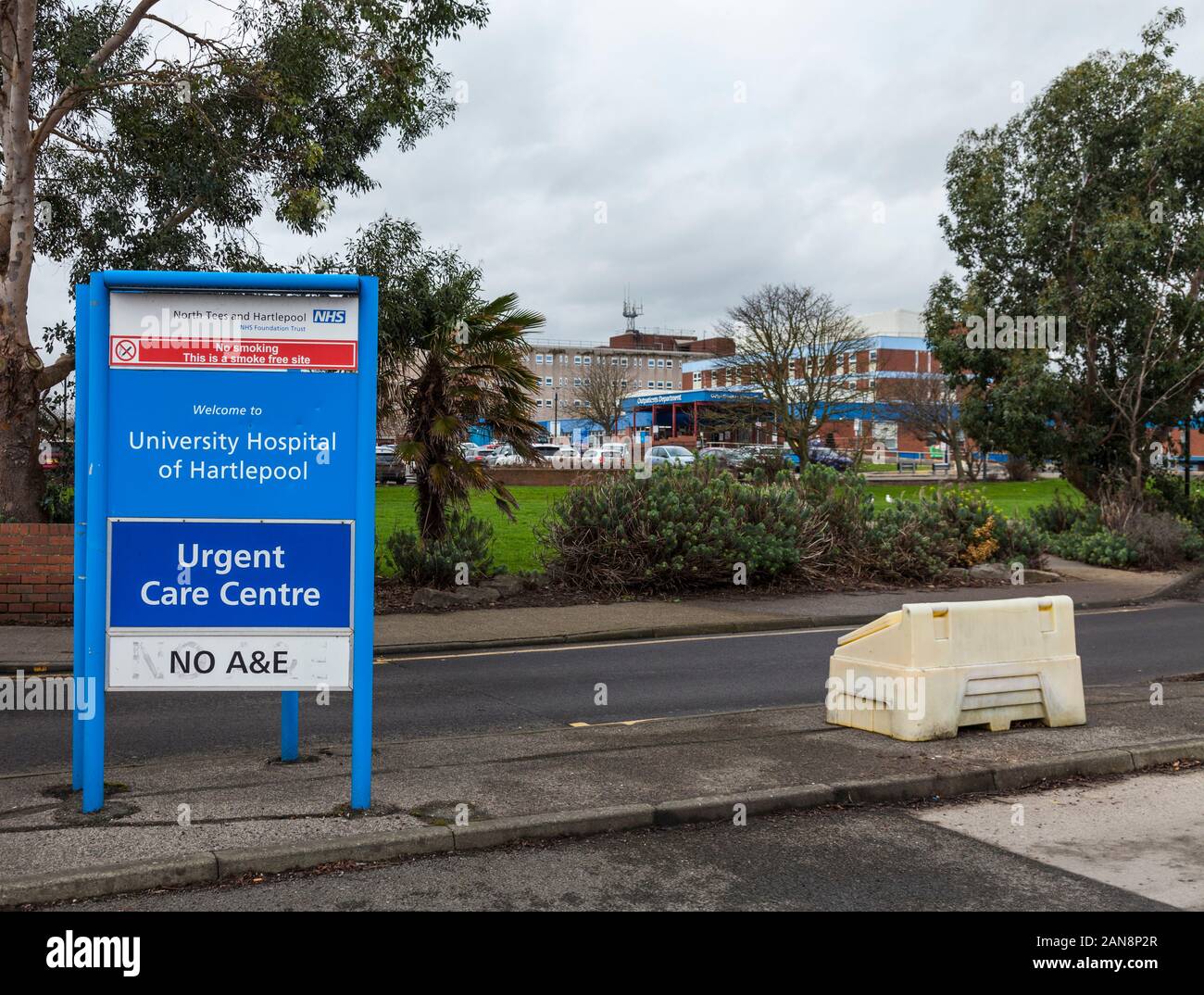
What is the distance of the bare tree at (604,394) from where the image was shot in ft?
227

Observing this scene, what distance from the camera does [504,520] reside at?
2869cm

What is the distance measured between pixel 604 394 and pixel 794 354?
22314 mm

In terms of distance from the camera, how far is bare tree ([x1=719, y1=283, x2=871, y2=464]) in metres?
46.4

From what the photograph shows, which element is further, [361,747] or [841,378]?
[841,378]

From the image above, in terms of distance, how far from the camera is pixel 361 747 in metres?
5.79

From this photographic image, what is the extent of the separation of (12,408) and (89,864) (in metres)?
10.8

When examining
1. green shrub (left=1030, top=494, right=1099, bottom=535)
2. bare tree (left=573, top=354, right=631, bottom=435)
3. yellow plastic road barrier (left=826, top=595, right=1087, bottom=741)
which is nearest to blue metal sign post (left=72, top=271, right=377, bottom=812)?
yellow plastic road barrier (left=826, top=595, right=1087, bottom=741)

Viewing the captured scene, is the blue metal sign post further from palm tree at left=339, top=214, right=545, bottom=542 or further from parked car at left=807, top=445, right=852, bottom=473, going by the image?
parked car at left=807, top=445, right=852, bottom=473

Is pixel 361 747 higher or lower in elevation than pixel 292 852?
higher

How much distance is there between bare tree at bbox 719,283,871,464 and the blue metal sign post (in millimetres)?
40874

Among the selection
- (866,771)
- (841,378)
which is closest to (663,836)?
(866,771)

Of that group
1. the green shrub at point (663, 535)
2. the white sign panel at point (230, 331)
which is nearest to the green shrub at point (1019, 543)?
the green shrub at point (663, 535)
